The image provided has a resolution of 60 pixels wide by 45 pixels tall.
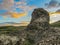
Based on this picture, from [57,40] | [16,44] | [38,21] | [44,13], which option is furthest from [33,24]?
[57,40]

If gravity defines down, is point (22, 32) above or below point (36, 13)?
below

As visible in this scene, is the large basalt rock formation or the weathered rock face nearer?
the large basalt rock formation

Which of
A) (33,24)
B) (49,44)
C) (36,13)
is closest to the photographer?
(49,44)

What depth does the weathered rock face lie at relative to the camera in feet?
151

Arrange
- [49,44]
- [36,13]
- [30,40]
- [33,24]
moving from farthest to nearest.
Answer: [36,13] → [33,24] → [30,40] → [49,44]

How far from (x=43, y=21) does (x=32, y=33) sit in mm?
4317

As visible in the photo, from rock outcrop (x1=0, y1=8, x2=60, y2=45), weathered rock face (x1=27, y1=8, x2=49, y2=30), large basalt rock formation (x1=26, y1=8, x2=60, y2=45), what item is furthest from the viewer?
weathered rock face (x1=27, y1=8, x2=49, y2=30)

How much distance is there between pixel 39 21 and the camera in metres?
47.6

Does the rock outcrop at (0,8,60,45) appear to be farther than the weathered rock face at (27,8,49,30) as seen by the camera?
No

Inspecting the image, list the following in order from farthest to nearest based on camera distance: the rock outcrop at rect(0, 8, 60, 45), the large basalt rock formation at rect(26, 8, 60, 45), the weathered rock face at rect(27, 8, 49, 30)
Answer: the weathered rock face at rect(27, 8, 49, 30) < the large basalt rock formation at rect(26, 8, 60, 45) < the rock outcrop at rect(0, 8, 60, 45)

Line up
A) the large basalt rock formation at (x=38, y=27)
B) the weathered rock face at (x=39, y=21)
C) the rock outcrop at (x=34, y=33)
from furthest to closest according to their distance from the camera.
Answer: the weathered rock face at (x=39, y=21) → the large basalt rock formation at (x=38, y=27) → the rock outcrop at (x=34, y=33)

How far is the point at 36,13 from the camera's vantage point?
169ft

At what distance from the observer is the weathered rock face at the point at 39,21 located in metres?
46.1

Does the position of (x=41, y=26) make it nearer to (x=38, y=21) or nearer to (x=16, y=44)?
(x=38, y=21)
